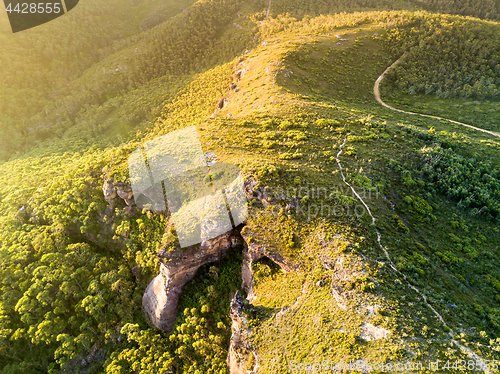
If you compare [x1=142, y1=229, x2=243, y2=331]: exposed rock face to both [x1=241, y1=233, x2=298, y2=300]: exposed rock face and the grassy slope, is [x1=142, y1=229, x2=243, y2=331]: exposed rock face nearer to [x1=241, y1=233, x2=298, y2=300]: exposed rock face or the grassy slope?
[x1=241, y1=233, x2=298, y2=300]: exposed rock face

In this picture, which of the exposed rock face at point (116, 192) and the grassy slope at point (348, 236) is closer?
the grassy slope at point (348, 236)

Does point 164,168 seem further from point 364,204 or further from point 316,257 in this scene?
point 364,204

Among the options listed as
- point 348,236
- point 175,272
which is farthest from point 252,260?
point 348,236

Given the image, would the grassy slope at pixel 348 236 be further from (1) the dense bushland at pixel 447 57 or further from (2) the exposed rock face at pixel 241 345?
(1) the dense bushland at pixel 447 57

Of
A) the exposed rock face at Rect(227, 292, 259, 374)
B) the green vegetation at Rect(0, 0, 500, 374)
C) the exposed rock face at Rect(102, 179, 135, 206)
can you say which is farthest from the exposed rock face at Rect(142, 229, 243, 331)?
the exposed rock face at Rect(102, 179, 135, 206)

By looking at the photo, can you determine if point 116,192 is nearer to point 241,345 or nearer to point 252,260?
point 252,260

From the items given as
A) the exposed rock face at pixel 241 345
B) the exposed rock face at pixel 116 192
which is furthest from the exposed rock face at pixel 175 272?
the exposed rock face at pixel 116 192
